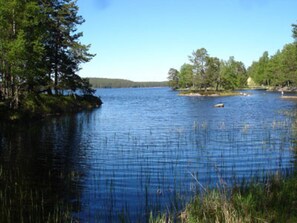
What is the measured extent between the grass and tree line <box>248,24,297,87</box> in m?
85.2

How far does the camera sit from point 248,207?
10234mm

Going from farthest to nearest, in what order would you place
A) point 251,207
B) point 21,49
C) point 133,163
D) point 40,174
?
point 21,49 → point 133,163 → point 40,174 → point 251,207

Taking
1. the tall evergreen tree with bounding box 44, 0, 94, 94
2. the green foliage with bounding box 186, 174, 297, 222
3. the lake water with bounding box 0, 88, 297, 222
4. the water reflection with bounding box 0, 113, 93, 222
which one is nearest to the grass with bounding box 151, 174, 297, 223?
the green foliage with bounding box 186, 174, 297, 222

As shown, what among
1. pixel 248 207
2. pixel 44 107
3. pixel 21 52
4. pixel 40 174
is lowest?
pixel 40 174

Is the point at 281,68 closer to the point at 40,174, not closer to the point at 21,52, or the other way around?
the point at 21,52

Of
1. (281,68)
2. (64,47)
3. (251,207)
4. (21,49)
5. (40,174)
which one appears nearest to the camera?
(251,207)

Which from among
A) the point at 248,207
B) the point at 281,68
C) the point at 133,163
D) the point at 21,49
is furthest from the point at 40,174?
the point at 281,68

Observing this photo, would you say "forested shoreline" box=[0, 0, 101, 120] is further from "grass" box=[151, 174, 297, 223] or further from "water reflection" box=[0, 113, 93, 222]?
"grass" box=[151, 174, 297, 223]

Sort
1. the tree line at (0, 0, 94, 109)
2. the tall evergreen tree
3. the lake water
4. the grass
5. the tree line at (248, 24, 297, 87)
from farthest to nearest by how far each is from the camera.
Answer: the tree line at (248, 24, 297, 87) → the tall evergreen tree → the tree line at (0, 0, 94, 109) → the lake water → the grass

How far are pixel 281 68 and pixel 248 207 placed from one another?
14064 centimetres

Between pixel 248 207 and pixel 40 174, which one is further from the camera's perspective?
pixel 40 174

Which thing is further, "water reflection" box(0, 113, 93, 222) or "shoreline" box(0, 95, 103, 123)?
"shoreline" box(0, 95, 103, 123)

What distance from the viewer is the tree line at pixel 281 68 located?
390ft

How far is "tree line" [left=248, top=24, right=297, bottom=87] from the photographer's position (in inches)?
4685
